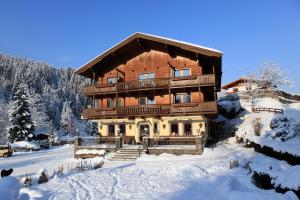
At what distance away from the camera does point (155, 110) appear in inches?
1182

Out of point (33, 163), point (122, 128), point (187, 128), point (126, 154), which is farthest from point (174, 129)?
point (33, 163)

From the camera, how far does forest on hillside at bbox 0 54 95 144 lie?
109750 millimetres

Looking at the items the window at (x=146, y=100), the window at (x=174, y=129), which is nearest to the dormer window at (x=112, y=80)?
the window at (x=146, y=100)

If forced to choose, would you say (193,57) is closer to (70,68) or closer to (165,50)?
(165,50)

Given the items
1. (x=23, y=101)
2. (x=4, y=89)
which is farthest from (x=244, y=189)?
(x=4, y=89)

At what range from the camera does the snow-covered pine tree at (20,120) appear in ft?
164

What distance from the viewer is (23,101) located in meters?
51.1

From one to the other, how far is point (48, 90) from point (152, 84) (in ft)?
423

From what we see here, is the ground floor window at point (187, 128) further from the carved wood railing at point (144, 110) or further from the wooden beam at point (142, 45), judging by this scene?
the wooden beam at point (142, 45)

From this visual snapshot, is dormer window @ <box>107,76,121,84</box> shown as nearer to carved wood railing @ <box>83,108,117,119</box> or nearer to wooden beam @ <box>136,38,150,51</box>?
carved wood railing @ <box>83,108,117,119</box>

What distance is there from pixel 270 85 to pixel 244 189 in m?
47.8

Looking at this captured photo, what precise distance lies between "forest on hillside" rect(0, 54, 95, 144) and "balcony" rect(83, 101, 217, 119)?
211 feet

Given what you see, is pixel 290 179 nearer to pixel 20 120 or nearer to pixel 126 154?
pixel 126 154

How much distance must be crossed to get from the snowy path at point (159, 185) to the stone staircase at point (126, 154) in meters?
6.10
